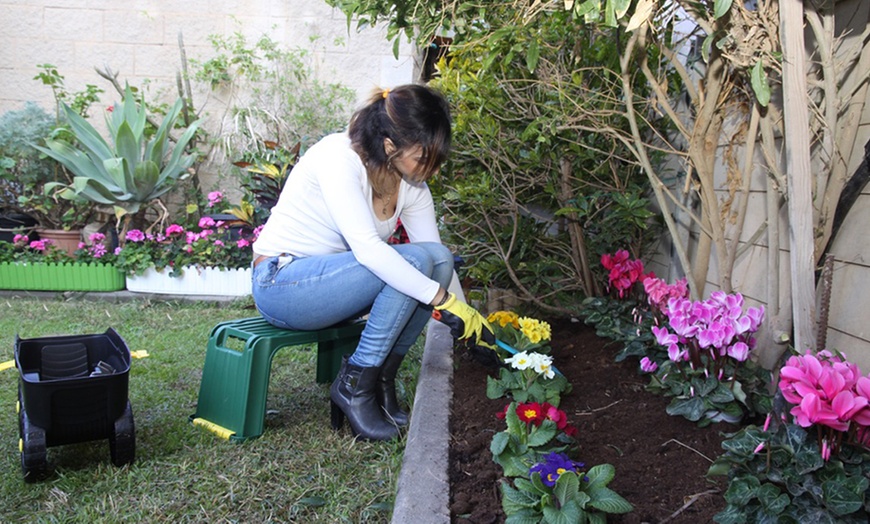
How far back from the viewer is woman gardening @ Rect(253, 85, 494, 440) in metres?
2.01

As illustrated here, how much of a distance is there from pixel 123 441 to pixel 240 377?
38 centimetres

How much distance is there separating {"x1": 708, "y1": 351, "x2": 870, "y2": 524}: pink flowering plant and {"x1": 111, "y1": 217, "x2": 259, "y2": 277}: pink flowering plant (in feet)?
12.6

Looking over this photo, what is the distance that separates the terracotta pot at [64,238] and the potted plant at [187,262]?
468 mm

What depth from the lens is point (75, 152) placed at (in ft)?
14.7

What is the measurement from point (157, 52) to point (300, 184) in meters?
3.99

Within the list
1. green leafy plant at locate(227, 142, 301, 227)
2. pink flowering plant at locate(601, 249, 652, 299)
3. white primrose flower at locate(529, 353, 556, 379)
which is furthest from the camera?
green leafy plant at locate(227, 142, 301, 227)

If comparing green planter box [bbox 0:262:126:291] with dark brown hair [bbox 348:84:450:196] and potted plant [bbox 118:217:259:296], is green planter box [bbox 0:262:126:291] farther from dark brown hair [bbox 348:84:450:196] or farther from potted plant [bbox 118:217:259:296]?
dark brown hair [bbox 348:84:450:196]

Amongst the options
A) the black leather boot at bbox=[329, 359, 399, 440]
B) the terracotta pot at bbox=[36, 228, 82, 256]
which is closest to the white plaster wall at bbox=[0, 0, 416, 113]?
the terracotta pot at bbox=[36, 228, 82, 256]

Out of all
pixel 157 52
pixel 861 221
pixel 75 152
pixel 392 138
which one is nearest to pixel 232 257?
pixel 75 152

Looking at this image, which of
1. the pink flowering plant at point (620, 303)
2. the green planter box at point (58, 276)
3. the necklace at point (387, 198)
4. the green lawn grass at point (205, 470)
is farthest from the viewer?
the green planter box at point (58, 276)

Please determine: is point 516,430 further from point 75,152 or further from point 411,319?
point 75,152

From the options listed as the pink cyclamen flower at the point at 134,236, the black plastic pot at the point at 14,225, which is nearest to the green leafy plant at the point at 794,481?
the pink cyclamen flower at the point at 134,236

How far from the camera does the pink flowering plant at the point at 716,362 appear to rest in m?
1.72

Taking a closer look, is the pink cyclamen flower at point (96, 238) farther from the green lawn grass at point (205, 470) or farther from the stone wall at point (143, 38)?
the green lawn grass at point (205, 470)
